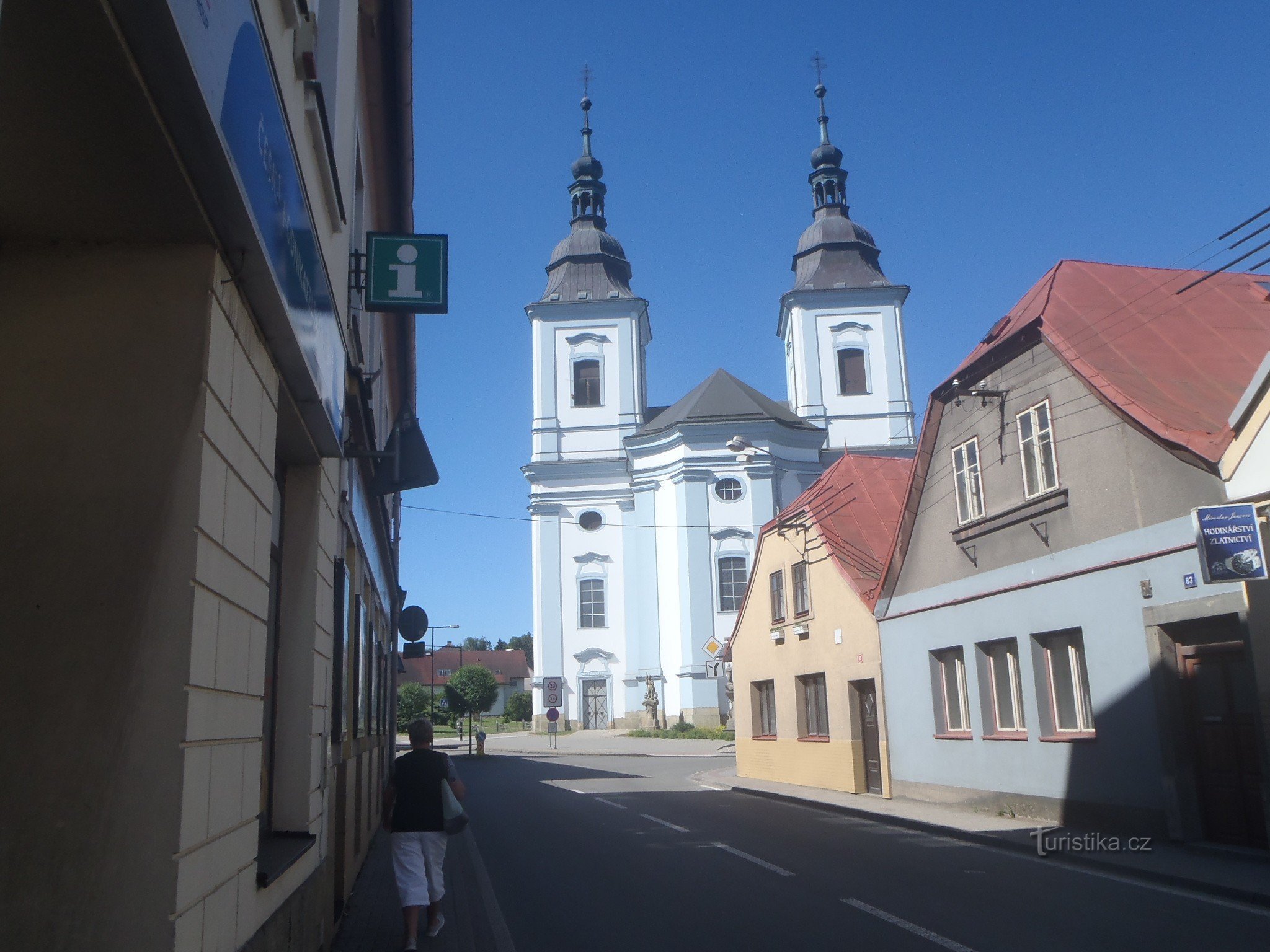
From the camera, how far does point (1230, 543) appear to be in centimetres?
1062

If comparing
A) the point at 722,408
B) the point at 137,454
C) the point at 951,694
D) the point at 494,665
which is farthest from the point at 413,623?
the point at 494,665

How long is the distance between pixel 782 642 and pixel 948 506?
787cm

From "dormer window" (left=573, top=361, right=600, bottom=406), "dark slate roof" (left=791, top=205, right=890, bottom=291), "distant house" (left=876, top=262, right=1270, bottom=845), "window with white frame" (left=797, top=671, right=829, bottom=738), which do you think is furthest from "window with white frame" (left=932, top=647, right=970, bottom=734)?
"dark slate roof" (left=791, top=205, right=890, bottom=291)

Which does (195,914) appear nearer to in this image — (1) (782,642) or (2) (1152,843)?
(2) (1152,843)

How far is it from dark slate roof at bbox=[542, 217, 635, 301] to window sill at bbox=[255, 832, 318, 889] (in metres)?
54.6

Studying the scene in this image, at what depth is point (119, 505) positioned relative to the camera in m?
3.68

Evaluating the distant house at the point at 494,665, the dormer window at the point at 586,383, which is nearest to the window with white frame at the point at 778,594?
the dormer window at the point at 586,383

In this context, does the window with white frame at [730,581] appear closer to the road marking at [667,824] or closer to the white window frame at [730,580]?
the white window frame at [730,580]

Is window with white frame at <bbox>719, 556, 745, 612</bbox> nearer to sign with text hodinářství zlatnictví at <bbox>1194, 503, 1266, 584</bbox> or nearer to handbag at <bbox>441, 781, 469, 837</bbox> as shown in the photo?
sign with text hodinářství zlatnictví at <bbox>1194, 503, 1266, 584</bbox>

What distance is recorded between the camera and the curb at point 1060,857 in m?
9.41

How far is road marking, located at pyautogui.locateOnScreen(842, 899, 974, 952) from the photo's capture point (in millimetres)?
7688

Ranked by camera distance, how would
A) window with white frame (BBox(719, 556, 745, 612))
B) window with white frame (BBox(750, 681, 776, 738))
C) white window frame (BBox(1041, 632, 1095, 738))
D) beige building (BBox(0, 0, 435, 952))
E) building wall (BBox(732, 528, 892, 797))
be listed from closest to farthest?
1. beige building (BBox(0, 0, 435, 952))
2. white window frame (BBox(1041, 632, 1095, 738))
3. building wall (BBox(732, 528, 892, 797))
4. window with white frame (BBox(750, 681, 776, 738))
5. window with white frame (BBox(719, 556, 745, 612))

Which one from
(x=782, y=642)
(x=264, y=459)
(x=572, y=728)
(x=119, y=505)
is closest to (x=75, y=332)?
(x=119, y=505)

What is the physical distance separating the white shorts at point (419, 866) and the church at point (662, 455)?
42809 mm
